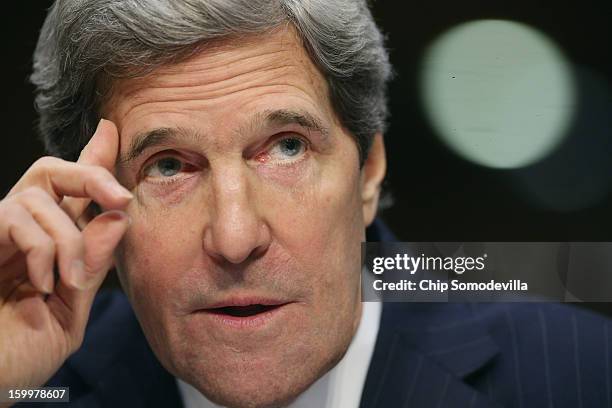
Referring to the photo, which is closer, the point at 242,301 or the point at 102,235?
the point at 102,235

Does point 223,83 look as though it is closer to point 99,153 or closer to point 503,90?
point 99,153

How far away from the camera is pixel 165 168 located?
61.1 inches

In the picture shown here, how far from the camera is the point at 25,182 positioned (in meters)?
1.39

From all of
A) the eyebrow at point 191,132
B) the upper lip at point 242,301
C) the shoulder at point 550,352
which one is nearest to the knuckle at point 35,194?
the eyebrow at point 191,132

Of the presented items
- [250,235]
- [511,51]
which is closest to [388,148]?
[511,51]

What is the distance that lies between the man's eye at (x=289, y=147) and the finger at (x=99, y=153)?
0.30m

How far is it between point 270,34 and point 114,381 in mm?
833

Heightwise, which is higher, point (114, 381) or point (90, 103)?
→ point (90, 103)

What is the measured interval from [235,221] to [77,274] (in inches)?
11.0

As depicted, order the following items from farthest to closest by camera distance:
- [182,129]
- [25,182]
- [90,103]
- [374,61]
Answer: [374,61], [90,103], [182,129], [25,182]

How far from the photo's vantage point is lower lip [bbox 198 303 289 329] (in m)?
1.53

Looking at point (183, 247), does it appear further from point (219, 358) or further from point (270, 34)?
point (270, 34)

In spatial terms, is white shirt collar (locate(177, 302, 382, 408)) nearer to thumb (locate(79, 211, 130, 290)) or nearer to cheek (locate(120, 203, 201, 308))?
cheek (locate(120, 203, 201, 308))

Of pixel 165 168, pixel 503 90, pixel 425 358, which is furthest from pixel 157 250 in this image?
pixel 503 90
